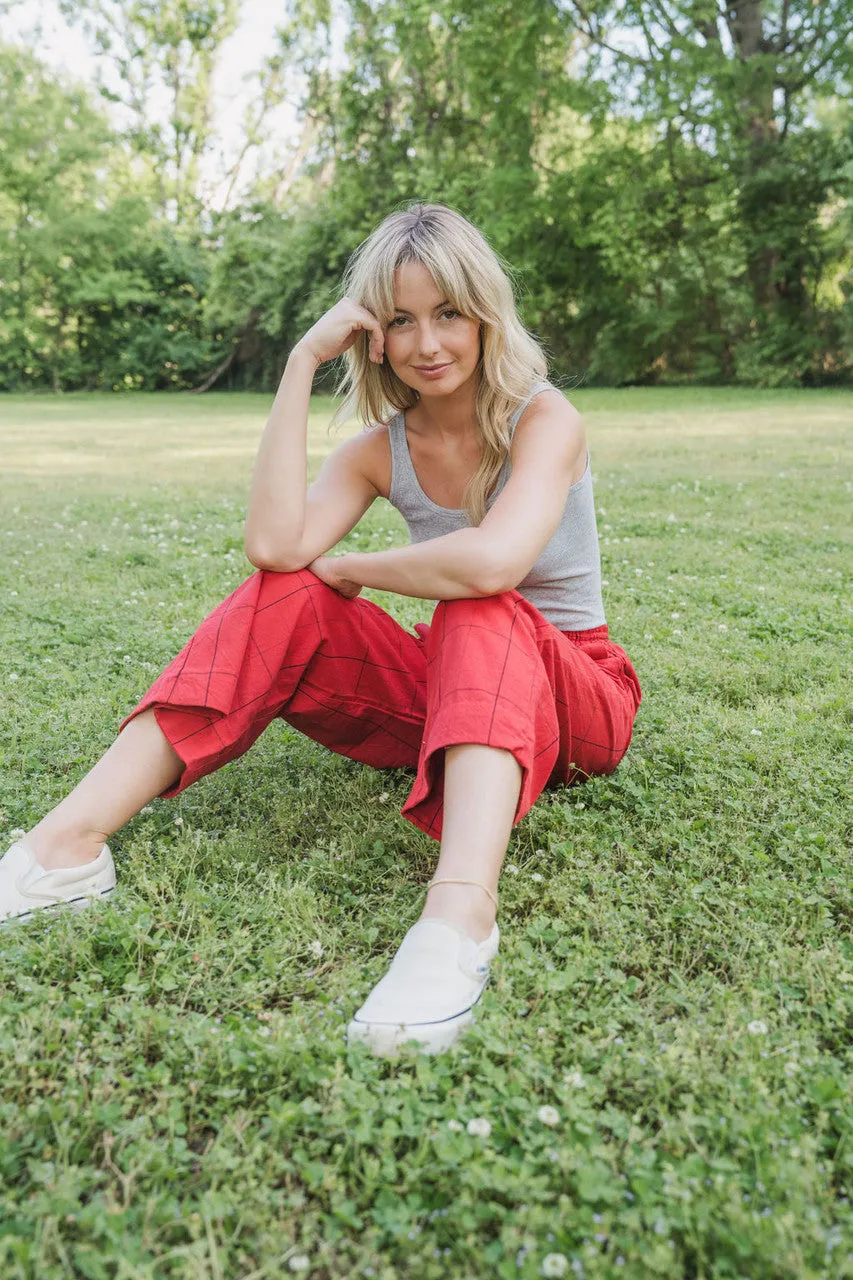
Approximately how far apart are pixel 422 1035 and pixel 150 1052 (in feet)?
1.77

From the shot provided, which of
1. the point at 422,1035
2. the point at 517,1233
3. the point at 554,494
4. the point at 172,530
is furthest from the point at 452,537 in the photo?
the point at 172,530

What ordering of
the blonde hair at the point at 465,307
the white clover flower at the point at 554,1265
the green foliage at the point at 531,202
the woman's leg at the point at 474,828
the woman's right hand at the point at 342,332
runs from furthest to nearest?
the green foliage at the point at 531,202 < the woman's right hand at the point at 342,332 < the blonde hair at the point at 465,307 < the woman's leg at the point at 474,828 < the white clover flower at the point at 554,1265

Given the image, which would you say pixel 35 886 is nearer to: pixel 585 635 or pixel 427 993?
pixel 427 993

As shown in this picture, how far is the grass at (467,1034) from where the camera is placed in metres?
1.55

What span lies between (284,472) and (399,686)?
0.70m

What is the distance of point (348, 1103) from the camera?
180 cm

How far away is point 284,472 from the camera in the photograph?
290 cm

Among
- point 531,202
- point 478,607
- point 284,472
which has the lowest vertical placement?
point 478,607

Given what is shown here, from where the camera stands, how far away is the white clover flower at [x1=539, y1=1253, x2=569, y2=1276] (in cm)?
146

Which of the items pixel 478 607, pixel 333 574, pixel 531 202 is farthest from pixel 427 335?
pixel 531 202

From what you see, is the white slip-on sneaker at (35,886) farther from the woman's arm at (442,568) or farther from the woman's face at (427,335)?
the woman's face at (427,335)

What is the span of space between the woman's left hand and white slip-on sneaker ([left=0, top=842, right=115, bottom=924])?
0.93 m

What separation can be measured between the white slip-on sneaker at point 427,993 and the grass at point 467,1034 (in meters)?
0.04

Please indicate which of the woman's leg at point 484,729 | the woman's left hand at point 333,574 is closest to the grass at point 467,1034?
the woman's leg at point 484,729
